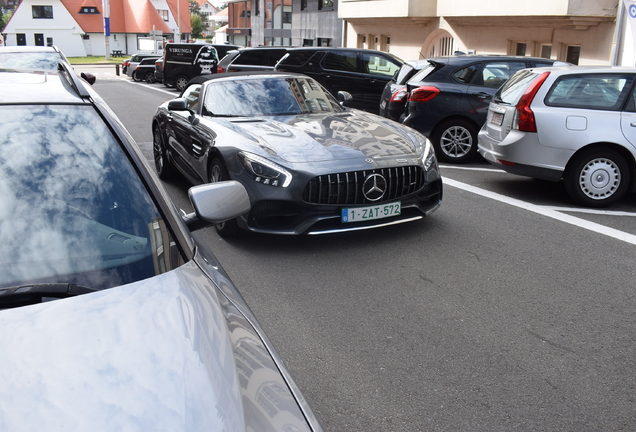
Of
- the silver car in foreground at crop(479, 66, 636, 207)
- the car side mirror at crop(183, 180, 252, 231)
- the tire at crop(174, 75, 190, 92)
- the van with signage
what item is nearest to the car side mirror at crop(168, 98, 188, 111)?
the silver car in foreground at crop(479, 66, 636, 207)

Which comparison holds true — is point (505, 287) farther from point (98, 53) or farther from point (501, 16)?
point (98, 53)

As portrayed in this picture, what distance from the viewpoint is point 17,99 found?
263cm

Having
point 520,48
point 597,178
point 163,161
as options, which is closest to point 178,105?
point 163,161

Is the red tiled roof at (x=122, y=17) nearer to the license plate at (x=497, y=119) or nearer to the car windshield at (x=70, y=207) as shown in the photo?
the license plate at (x=497, y=119)

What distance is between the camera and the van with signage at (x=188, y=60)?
2672cm

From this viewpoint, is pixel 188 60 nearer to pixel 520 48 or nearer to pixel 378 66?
pixel 520 48

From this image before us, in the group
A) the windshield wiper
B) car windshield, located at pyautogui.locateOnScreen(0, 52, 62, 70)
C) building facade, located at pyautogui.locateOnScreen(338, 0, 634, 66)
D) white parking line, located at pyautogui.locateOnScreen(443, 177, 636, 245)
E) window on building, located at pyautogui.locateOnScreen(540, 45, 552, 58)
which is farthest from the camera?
window on building, located at pyautogui.locateOnScreen(540, 45, 552, 58)

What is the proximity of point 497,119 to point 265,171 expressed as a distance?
12.5 ft

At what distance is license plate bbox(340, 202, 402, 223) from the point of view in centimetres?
583

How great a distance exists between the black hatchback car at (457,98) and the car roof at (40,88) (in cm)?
800

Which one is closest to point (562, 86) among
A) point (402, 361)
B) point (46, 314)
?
point (402, 361)

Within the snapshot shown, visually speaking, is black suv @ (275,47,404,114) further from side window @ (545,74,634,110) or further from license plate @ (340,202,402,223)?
license plate @ (340,202,402,223)

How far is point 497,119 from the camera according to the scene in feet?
27.5

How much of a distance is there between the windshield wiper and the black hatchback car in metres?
9.04
